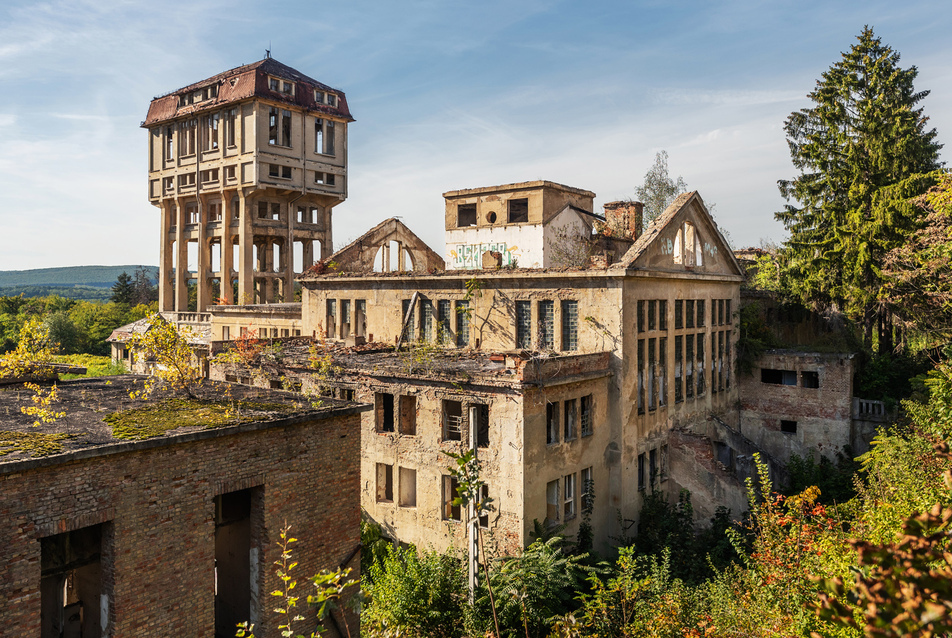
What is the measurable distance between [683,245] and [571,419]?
32.4ft

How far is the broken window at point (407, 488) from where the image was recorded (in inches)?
904

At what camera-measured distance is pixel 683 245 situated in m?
27.3

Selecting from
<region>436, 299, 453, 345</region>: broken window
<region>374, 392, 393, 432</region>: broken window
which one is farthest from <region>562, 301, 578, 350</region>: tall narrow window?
<region>374, 392, 393, 432</region>: broken window

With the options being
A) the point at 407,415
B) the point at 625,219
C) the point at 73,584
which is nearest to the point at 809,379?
the point at 625,219

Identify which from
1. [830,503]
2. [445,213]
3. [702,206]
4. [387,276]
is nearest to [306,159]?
[445,213]

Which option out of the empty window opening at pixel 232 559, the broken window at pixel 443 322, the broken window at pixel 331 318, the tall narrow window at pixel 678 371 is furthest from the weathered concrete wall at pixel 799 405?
the empty window opening at pixel 232 559

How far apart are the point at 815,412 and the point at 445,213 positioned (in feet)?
64.2

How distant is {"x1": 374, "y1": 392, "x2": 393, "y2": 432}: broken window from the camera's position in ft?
77.0

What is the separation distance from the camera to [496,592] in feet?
53.5

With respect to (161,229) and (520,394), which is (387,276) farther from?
(161,229)

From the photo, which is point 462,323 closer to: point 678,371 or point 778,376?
point 678,371

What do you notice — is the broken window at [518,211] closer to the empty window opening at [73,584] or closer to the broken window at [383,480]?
the broken window at [383,480]

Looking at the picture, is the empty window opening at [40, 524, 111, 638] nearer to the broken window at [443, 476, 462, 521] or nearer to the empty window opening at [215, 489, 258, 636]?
the empty window opening at [215, 489, 258, 636]

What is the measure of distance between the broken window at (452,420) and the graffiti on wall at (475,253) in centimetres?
1063
